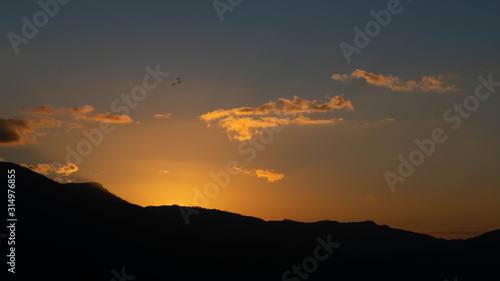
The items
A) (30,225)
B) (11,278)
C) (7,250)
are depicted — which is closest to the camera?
(11,278)

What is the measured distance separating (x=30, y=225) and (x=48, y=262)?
66.3ft

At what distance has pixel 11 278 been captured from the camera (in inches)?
4215

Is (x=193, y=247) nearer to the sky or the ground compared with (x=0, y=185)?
nearer to the ground

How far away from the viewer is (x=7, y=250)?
381 feet

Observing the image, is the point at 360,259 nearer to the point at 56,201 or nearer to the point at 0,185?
the point at 56,201

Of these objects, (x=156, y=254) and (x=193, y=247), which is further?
(x=193, y=247)

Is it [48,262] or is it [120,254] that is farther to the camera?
[120,254]

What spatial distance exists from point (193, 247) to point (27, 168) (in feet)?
237

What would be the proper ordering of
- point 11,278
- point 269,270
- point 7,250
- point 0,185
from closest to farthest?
point 11,278 → point 7,250 → point 0,185 → point 269,270

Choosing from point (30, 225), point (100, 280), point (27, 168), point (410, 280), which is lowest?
point (410, 280)

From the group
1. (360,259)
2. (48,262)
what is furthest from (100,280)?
(360,259)

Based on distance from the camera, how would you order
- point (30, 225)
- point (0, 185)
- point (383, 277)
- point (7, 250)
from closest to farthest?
point (7, 250) < point (30, 225) < point (0, 185) < point (383, 277)

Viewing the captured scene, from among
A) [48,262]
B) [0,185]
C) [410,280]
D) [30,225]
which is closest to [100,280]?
[48,262]

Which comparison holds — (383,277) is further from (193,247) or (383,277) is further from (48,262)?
(48,262)
